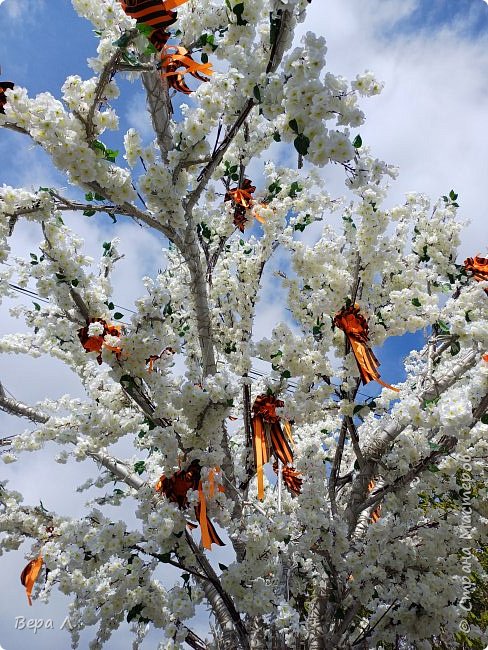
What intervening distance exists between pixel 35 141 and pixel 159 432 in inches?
70.2

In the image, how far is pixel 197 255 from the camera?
3770mm

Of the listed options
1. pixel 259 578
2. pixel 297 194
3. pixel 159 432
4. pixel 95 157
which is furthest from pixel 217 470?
pixel 297 194

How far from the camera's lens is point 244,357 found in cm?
480

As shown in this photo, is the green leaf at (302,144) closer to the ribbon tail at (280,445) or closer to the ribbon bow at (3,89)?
the ribbon bow at (3,89)

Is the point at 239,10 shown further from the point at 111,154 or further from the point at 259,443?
the point at 259,443

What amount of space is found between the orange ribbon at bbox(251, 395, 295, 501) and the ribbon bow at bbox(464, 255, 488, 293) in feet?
6.73

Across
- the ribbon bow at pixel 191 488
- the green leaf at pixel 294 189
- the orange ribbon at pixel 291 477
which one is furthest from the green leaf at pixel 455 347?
→ the green leaf at pixel 294 189

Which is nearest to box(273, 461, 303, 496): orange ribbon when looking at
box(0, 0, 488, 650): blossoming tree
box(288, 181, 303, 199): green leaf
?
box(0, 0, 488, 650): blossoming tree

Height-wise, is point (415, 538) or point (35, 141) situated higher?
point (35, 141)

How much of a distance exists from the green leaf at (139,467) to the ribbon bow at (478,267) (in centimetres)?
356

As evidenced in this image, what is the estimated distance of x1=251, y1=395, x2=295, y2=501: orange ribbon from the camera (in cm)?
440

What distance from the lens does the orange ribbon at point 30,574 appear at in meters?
4.52

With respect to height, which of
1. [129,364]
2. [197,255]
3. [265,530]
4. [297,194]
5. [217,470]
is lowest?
[265,530]

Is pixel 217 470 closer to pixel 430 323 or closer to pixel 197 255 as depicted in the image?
pixel 197 255
